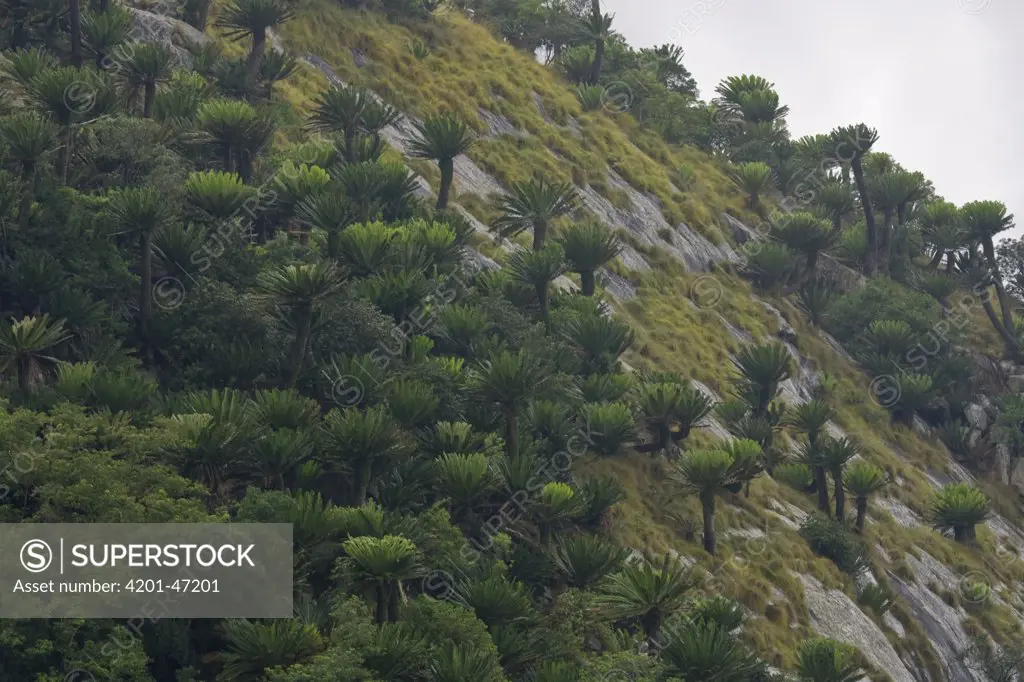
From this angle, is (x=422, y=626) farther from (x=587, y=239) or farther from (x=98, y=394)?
(x=587, y=239)

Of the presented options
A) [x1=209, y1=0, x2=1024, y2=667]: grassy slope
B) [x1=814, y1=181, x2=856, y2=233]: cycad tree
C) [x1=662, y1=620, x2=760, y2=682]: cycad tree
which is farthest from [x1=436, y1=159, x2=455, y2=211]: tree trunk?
[x1=814, y1=181, x2=856, y2=233]: cycad tree

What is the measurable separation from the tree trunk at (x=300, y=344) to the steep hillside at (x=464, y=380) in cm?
6

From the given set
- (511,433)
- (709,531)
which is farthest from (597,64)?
(511,433)

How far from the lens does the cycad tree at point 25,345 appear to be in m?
21.7

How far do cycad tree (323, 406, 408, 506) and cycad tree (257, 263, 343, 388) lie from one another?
2.79 m

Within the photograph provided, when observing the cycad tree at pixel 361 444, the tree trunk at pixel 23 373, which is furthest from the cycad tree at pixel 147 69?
the cycad tree at pixel 361 444

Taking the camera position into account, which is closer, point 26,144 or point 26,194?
point 26,144

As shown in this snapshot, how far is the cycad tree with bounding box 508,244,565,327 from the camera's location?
30781 millimetres

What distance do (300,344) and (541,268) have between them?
25.8 feet

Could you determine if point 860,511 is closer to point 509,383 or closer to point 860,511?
point 860,511

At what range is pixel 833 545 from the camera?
3228 cm

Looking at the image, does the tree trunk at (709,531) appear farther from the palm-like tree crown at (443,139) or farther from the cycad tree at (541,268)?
the palm-like tree crown at (443,139)

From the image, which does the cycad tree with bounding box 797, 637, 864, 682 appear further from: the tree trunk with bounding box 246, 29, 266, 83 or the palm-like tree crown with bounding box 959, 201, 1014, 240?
the palm-like tree crown with bounding box 959, 201, 1014, 240

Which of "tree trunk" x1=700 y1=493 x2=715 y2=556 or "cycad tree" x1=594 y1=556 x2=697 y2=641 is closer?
"cycad tree" x1=594 y1=556 x2=697 y2=641
